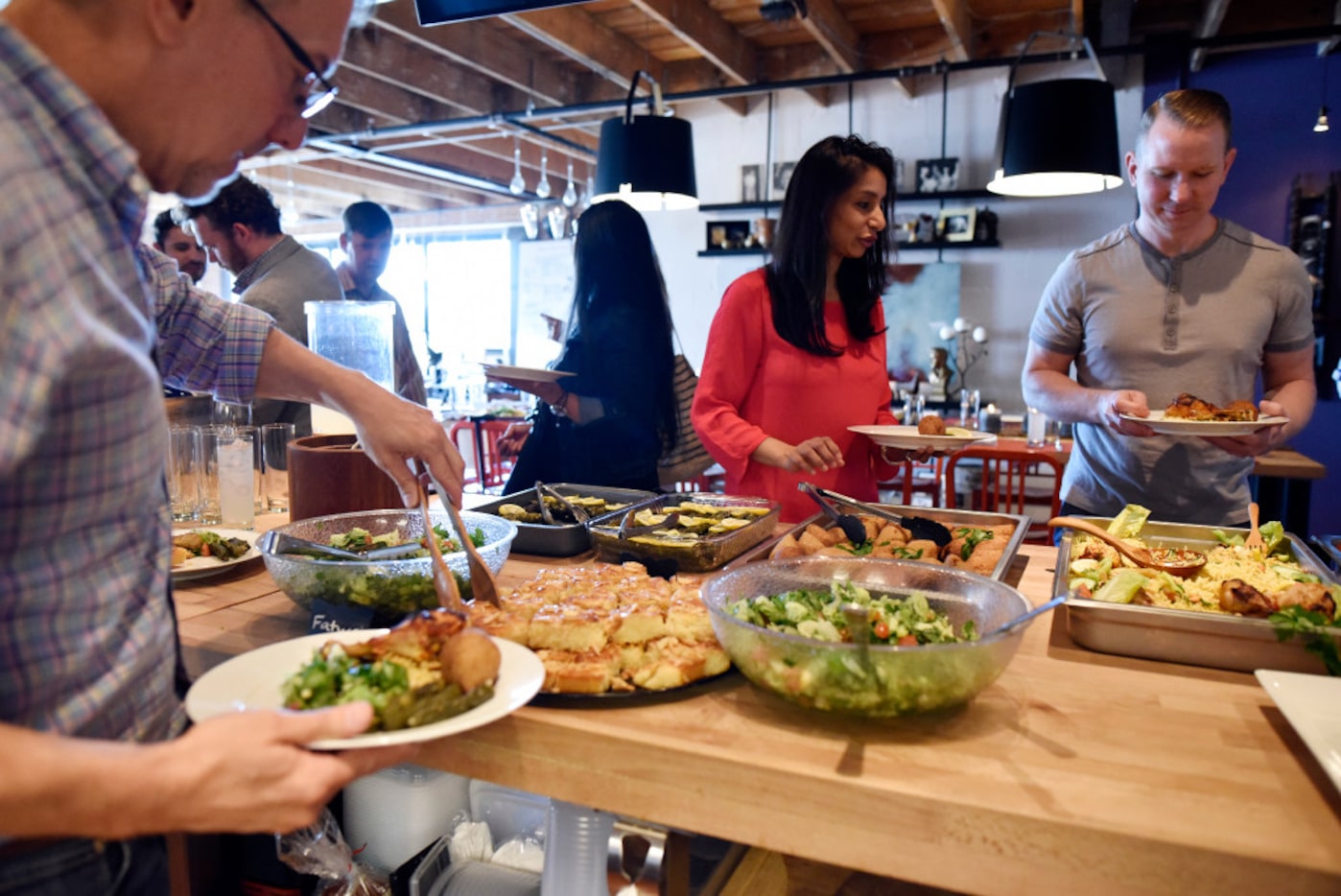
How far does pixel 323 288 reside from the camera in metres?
3.40

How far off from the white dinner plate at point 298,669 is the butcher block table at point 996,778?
91 mm

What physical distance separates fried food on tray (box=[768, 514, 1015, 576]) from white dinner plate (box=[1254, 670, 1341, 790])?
524 millimetres

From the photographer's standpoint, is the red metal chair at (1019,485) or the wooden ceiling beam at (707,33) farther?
the wooden ceiling beam at (707,33)

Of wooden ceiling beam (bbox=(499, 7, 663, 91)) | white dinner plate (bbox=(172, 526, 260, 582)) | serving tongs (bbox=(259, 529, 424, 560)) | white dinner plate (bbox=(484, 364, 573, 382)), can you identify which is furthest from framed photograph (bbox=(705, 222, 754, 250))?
serving tongs (bbox=(259, 529, 424, 560))

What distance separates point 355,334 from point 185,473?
0.62 m

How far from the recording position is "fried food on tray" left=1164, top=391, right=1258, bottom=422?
199 centimetres

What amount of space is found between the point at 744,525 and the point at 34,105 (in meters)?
1.29

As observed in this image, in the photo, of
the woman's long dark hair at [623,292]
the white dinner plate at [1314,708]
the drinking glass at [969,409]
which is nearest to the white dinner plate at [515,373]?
the woman's long dark hair at [623,292]

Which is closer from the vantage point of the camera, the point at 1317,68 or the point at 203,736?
the point at 203,736

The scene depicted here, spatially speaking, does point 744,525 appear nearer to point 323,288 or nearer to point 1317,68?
point 323,288

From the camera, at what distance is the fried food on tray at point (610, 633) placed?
109 cm

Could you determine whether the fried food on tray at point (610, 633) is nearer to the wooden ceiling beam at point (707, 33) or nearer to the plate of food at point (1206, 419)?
the plate of food at point (1206, 419)

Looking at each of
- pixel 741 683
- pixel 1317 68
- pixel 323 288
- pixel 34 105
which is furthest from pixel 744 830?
pixel 1317 68

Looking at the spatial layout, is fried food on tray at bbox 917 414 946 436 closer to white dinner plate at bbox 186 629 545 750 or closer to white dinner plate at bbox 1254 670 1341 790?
white dinner plate at bbox 1254 670 1341 790
